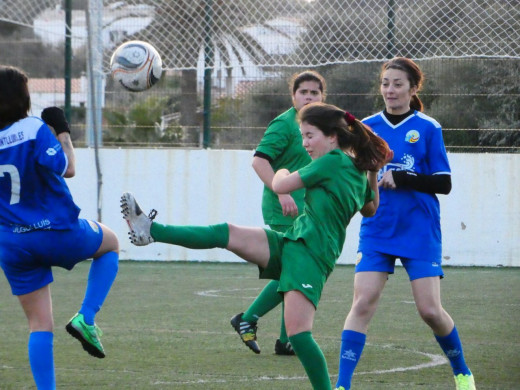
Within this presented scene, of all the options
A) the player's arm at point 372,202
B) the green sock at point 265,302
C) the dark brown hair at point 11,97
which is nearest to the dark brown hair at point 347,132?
the player's arm at point 372,202

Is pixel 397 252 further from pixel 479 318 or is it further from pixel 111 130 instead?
pixel 111 130

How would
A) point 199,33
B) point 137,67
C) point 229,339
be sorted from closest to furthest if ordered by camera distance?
point 229,339, point 137,67, point 199,33

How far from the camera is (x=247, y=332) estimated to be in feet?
22.0

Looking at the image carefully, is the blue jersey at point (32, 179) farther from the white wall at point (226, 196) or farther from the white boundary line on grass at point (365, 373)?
the white wall at point (226, 196)

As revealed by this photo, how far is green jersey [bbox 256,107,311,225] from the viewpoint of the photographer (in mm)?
6801

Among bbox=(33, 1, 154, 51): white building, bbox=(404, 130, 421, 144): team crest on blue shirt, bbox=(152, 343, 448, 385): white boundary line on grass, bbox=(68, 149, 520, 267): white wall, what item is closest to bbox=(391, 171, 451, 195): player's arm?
bbox=(404, 130, 421, 144): team crest on blue shirt

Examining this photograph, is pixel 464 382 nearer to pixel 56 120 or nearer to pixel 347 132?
pixel 347 132

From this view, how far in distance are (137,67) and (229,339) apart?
122 inches

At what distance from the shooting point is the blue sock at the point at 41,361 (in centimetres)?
490

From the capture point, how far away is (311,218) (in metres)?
4.79

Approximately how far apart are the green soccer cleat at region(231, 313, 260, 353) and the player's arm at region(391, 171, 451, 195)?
1843mm

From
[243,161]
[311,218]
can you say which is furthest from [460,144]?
[311,218]

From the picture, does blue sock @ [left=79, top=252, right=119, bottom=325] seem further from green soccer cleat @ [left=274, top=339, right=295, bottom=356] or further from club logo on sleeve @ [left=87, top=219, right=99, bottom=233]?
green soccer cleat @ [left=274, top=339, right=295, bottom=356]

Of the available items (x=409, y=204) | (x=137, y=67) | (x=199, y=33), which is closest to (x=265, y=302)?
(x=409, y=204)
